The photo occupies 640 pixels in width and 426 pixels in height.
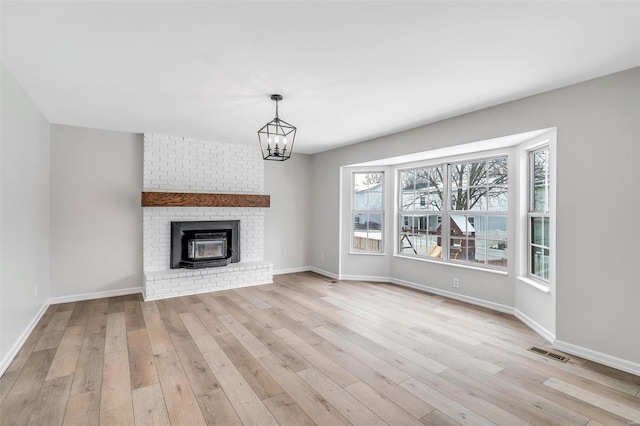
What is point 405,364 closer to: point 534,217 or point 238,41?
point 534,217

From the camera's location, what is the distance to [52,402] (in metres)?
2.14

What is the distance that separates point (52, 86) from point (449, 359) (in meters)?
4.54

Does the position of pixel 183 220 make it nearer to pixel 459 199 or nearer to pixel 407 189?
pixel 407 189

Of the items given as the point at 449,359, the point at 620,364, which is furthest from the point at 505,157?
the point at 449,359

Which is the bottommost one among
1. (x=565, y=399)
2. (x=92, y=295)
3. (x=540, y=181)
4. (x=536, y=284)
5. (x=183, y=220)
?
(x=565, y=399)

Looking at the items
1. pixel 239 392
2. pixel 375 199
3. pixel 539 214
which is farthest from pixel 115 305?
pixel 539 214

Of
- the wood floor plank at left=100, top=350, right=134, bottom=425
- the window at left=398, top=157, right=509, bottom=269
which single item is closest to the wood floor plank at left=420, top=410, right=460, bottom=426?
the wood floor plank at left=100, top=350, right=134, bottom=425

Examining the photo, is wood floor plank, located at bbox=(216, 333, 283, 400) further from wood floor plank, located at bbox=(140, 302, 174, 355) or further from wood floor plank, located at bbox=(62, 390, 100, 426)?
wood floor plank, located at bbox=(62, 390, 100, 426)

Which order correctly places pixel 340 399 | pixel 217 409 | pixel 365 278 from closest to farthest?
pixel 217 409
pixel 340 399
pixel 365 278

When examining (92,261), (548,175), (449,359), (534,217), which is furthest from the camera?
(92,261)

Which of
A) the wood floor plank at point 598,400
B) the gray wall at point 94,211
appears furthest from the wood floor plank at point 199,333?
the wood floor plank at point 598,400

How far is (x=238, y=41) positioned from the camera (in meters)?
2.18

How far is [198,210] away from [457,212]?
13.7 ft

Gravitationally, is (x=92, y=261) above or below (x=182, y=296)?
above
